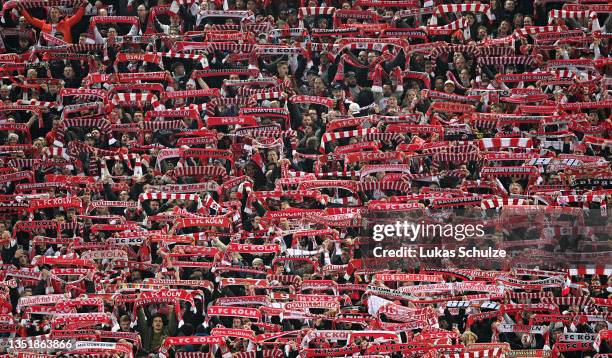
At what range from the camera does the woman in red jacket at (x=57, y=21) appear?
3450cm

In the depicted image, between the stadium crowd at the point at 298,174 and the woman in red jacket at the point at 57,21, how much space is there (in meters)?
0.04

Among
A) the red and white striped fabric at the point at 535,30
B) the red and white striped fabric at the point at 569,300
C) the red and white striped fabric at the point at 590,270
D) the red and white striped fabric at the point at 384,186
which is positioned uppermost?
the red and white striped fabric at the point at 535,30

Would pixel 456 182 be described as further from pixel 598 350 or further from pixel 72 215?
pixel 72 215

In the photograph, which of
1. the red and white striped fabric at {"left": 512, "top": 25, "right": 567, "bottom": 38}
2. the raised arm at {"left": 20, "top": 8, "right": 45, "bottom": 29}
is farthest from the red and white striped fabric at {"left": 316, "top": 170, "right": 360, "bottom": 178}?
the raised arm at {"left": 20, "top": 8, "right": 45, "bottom": 29}

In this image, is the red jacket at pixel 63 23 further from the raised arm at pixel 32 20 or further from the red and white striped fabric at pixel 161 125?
the red and white striped fabric at pixel 161 125

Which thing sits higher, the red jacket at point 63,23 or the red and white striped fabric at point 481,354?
the red jacket at point 63,23

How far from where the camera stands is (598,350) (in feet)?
94.0

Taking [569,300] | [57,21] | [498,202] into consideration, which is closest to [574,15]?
[498,202]

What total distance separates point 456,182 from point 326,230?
265cm

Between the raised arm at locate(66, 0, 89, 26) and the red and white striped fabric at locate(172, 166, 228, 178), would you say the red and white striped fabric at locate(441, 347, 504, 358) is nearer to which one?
the red and white striped fabric at locate(172, 166, 228, 178)

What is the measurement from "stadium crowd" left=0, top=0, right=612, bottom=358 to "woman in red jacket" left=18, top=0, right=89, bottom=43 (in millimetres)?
42

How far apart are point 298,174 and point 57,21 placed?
6118 millimetres

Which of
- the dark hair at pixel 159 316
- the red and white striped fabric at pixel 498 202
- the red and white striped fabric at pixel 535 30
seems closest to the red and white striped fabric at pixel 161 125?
the dark hair at pixel 159 316

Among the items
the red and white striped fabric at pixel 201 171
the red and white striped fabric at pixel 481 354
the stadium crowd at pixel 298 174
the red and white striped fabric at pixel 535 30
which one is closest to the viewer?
the red and white striped fabric at pixel 481 354
